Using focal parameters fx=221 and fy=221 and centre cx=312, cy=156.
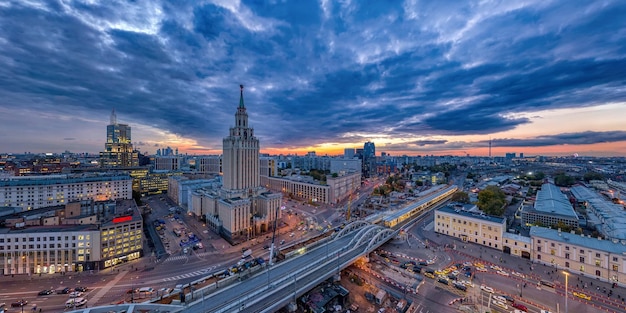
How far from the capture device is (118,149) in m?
148

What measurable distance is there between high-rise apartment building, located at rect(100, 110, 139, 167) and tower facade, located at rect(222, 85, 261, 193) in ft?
426

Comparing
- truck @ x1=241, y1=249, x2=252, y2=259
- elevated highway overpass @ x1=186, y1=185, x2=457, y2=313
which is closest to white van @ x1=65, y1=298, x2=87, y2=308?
elevated highway overpass @ x1=186, y1=185, x2=457, y2=313

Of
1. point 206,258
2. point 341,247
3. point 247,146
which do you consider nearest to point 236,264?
point 206,258

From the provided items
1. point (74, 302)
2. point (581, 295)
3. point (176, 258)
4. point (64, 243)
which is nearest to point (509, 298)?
point (581, 295)

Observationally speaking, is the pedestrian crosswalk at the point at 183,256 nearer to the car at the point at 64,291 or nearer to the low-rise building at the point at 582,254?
the car at the point at 64,291

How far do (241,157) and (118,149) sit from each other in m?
140

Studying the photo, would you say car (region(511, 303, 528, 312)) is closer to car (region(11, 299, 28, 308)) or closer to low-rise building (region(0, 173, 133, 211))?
car (region(11, 299, 28, 308))

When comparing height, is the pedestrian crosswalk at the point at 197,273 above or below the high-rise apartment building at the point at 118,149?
below

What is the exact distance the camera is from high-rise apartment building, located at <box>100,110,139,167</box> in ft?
468

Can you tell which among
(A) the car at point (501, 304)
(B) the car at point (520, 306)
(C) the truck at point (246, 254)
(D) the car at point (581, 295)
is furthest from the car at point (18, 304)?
(D) the car at point (581, 295)

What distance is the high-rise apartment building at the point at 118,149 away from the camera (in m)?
142

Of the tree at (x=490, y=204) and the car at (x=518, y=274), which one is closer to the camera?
the car at (x=518, y=274)

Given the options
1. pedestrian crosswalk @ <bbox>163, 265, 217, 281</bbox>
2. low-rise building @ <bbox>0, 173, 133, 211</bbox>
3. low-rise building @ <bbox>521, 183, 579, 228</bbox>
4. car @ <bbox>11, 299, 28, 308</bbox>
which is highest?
low-rise building @ <bbox>0, 173, 133, 211</bbox>

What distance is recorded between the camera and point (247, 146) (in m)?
62.4
